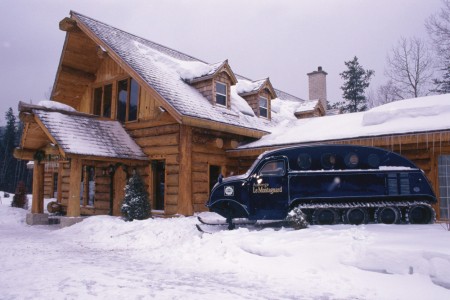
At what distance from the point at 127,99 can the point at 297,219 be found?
34.1ft

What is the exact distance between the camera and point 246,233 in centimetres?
902

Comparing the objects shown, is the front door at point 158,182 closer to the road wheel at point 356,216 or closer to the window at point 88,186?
the window at point 88,186

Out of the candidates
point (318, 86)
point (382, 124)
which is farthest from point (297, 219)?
point (318, 86)

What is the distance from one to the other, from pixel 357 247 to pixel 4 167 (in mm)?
60083

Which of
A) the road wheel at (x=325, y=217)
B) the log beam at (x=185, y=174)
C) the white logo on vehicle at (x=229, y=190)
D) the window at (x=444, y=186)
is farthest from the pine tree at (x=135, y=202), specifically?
the window at (x=444, y=186)

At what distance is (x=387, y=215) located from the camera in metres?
9.73

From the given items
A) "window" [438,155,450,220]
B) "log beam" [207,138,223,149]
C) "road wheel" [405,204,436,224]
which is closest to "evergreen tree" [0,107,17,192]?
"log beam" [207,138,223,149]

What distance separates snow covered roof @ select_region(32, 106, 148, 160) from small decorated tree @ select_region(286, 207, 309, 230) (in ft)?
24.6

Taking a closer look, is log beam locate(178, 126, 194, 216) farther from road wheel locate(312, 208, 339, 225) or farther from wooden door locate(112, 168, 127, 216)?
Answer: road wheel locate(312, 208, 339, 225)

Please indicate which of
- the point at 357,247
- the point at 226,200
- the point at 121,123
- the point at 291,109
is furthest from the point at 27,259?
the point at 291,109

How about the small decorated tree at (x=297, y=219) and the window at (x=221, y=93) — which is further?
the window at (x=221, y=93)

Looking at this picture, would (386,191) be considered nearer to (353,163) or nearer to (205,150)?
(353,163)

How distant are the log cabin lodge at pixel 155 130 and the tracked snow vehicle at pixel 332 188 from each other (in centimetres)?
214

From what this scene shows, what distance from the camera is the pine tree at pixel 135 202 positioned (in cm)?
1276
